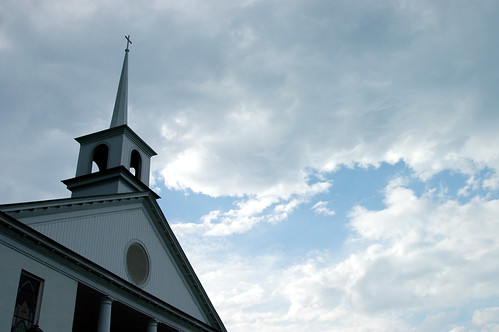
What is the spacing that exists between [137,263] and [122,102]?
41.5ft

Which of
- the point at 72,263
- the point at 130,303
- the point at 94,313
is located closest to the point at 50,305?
the point at 72,263

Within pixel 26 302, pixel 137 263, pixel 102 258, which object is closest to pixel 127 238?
pixel 137 263

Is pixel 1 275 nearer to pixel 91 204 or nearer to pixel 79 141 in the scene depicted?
pixel 91 204

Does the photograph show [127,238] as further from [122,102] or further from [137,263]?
[122,102]

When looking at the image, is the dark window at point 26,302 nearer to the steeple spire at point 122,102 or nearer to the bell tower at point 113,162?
the bell tower at point 113,162

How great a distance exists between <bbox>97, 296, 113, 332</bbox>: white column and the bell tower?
277 inches

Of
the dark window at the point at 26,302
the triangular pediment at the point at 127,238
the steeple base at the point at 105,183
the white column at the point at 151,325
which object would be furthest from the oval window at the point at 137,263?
the dark window at the point at 26,302

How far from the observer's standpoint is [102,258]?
20469 millimetres

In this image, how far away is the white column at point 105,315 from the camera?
18969 mm

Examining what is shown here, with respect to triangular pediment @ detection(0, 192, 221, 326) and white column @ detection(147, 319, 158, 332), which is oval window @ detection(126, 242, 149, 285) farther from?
Result: white column @ detection(147, 319, 158, 332)

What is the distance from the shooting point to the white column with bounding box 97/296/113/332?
19.0 metres

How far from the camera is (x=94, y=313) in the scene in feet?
75.8

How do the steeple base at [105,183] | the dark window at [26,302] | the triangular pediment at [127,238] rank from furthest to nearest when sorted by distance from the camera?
the steeple base at [105,183] → the triangular pediment at [127,238] → the dark window at [26,302]

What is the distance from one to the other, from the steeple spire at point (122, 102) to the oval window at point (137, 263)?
947 centimetres
